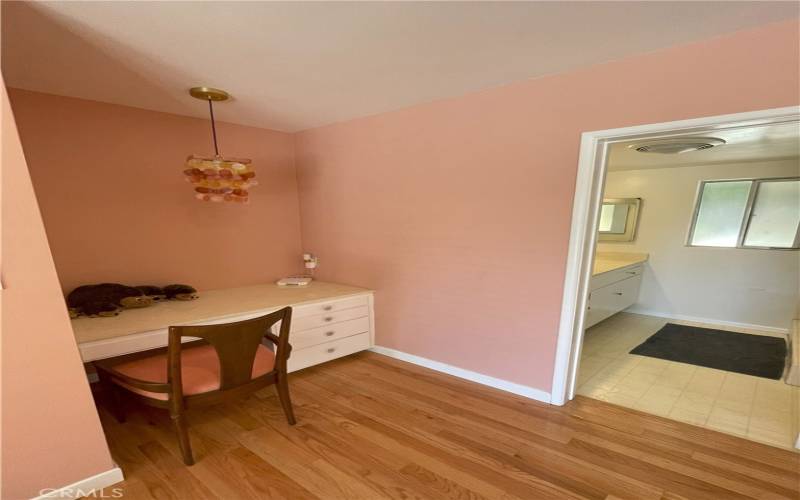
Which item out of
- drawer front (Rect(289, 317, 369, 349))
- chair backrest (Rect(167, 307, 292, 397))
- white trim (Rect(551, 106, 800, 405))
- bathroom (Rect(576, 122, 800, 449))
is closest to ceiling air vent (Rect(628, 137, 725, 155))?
bathroom (Rect(576, 122, 800, 449))

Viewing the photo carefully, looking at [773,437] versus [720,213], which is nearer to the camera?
[773,437]

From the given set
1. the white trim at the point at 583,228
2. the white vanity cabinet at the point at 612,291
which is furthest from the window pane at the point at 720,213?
the white trim at the point at 583,228

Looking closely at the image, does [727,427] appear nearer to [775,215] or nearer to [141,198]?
[775,215]

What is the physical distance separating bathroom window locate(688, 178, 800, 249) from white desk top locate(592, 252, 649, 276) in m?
0.63

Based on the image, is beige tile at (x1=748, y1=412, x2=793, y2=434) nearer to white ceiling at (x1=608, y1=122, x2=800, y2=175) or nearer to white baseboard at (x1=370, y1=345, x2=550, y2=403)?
white baseboard at (x1=370, y1=345, x2=550, y2=403)

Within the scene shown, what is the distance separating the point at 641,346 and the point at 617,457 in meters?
2.05

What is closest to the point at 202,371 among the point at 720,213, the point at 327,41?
the point at 327,41

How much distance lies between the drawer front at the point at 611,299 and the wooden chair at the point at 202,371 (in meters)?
2.59

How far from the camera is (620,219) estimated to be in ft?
16.0

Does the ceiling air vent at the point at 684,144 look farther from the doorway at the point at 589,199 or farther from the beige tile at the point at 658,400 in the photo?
the beige tile at the point at 658,400

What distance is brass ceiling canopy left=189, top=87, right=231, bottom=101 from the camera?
2109 millimetres

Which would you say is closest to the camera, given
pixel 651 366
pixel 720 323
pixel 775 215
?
pixel 651 366

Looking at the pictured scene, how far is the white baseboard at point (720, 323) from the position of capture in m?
3.80

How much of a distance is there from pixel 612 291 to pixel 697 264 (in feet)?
5.14
